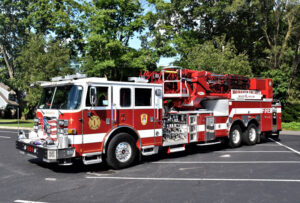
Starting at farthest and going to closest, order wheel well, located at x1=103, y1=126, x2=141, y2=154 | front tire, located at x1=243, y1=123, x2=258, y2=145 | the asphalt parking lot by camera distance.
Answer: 1. front tire, located at x1=243, y1=123, x2=258, y2=145
2. wheel well, located at x1=103, y1=126, x2=141, y2=154
3. the asphalt parking lot

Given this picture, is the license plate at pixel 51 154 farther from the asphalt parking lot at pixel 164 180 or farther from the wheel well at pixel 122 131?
the wheel well at pixel 122 131

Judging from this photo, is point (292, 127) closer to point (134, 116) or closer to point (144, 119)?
point (144, 119)

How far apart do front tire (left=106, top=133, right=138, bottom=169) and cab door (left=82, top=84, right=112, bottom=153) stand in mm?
363

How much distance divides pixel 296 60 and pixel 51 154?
2893cm

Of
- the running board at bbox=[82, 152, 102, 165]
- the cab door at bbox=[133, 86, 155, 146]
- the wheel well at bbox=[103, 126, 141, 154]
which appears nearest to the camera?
the running board at bbox=[82, 152, 102, 165]

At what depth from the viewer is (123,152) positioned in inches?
344

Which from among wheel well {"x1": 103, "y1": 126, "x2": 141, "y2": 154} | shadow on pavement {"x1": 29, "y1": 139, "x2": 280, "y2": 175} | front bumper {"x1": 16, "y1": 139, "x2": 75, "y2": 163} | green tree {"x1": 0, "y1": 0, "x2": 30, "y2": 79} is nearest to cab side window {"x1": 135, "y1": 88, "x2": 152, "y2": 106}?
wheel well {"x1": 103, "y1": 126, "x2": 141, "y2": 154}

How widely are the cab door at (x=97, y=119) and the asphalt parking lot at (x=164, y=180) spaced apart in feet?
2.81

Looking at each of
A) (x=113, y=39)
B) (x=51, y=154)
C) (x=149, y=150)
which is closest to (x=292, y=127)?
(x=113, y=39)

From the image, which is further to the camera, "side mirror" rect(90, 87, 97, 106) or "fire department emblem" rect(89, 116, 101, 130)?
"fire department emblem" rect(89, 116, 101, 130)

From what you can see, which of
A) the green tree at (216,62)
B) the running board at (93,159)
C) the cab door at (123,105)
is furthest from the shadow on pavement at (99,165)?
the green tree at (216,62)

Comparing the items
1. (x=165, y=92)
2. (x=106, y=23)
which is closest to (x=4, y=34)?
(x=106, y=23)

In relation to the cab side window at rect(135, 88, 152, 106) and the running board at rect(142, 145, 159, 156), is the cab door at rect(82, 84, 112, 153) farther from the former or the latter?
the running board at rect(142, 145, 159, 156)

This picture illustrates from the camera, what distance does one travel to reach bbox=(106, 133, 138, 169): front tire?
838 centimetres
